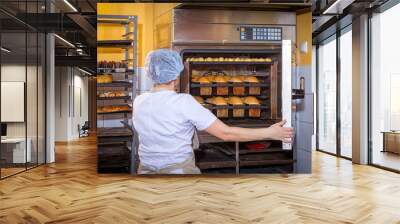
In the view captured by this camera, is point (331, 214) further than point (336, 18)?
No

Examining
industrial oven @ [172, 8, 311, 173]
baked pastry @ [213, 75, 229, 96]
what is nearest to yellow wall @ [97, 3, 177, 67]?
industrial oven @ [172, 8, 311, 173]

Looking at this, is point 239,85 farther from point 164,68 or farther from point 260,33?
point 164,68

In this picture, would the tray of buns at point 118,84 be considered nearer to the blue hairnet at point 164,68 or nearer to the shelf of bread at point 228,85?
the shelf of bread at point 228,85

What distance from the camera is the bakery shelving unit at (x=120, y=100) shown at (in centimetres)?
438

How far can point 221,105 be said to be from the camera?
173 inches

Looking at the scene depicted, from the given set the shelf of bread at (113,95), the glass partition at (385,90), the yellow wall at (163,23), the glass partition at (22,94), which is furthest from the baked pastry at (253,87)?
the glass partition at (22,94)

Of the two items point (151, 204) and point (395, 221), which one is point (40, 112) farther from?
point (395, 221)

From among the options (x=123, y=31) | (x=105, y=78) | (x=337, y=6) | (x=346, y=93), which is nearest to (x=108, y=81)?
(x=105, y=78)

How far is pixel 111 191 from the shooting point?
4.11m

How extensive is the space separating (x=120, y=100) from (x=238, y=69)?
140cm

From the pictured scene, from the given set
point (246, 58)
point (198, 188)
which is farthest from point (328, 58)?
point (198, 188)

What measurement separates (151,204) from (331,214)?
1.57m

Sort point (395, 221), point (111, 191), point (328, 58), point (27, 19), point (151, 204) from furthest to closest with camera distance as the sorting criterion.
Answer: point (328, 58), point (27, 19), point (111, 191), point (151, 204), point (395, 221)

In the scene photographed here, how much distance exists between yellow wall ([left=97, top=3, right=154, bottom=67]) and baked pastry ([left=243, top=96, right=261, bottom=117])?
49.2 inches
